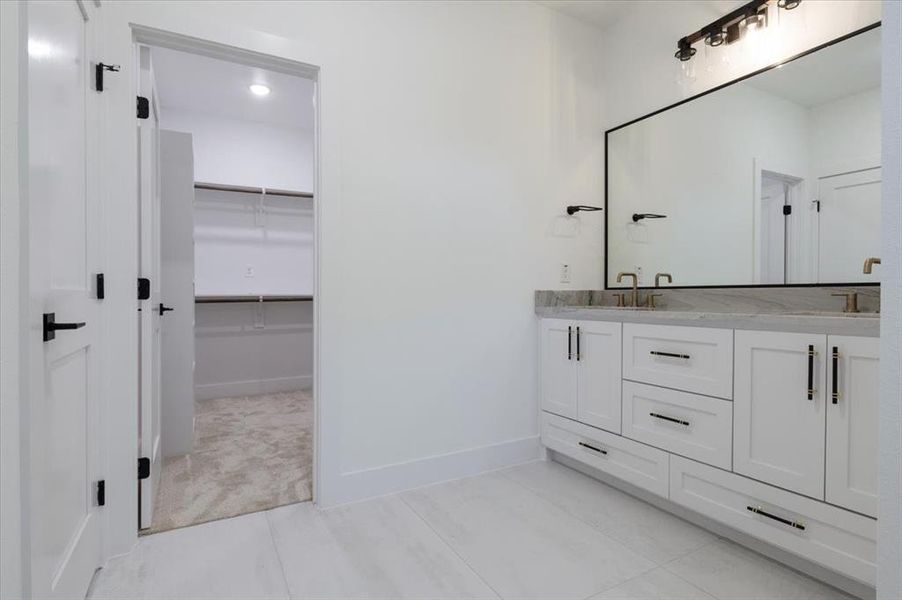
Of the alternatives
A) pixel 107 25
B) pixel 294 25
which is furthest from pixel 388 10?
pixel 107 25

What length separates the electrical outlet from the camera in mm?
2678

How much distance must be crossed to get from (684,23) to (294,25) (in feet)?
6.70

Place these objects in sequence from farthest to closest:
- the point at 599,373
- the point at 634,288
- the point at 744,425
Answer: the point at 634,288
the point at 599,373
the point at 744,425

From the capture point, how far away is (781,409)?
1.53 m

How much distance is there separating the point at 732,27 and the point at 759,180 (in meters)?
0.77

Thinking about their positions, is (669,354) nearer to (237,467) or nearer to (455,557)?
(455,557)

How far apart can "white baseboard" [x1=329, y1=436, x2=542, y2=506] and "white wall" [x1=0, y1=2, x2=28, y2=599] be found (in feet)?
4.13

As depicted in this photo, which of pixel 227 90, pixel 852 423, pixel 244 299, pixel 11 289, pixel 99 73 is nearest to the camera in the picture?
pixel 11 289

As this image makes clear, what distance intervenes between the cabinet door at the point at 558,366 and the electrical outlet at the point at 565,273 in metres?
0.32

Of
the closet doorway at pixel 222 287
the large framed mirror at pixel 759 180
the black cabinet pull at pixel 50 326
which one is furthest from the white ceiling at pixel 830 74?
the black cabinet pull at pixel 50 326

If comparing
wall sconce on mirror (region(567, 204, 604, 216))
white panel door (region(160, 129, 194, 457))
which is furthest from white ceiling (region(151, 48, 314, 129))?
wall sconce on mirror (region(567, 204, 604, 216))

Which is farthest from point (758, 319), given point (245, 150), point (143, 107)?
point (245, 150)

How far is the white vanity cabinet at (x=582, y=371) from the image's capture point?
84.1 inches

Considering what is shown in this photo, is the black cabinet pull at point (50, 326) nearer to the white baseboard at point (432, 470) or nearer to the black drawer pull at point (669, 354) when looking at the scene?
the white baseboard at point (432, 470)
